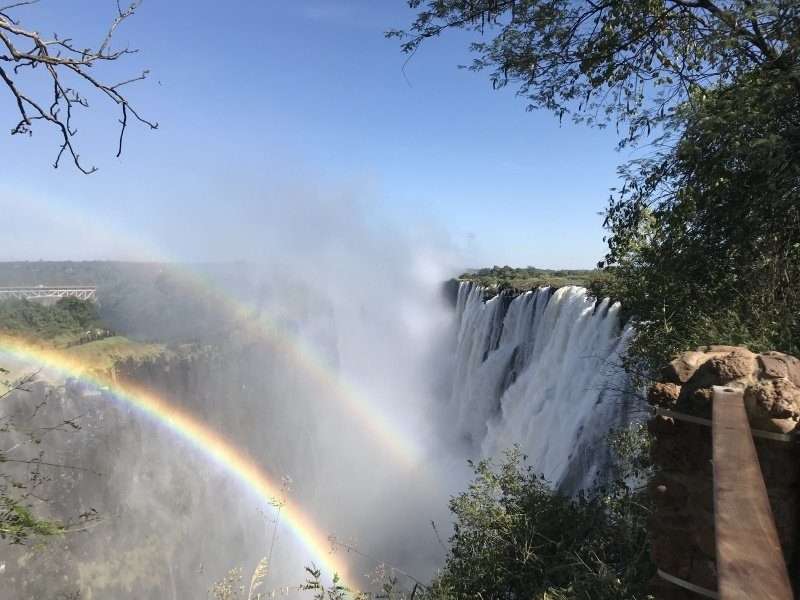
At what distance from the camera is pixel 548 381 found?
14336 mm

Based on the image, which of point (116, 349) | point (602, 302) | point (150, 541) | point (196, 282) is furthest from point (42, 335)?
point (602, 302)

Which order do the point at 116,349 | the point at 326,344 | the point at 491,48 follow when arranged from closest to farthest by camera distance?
the point at 491,48
the point at 116,349
the point at 326,344

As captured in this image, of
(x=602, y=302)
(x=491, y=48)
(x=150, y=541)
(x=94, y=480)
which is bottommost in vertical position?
(x=150, y=541)

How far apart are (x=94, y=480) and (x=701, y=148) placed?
3276 centimetres

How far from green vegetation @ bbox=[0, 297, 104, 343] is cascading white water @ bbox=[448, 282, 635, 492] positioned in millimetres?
32722

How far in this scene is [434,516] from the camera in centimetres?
2008

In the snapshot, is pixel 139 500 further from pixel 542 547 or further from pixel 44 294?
pixel 44 294

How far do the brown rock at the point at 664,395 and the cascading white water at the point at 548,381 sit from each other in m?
4.16

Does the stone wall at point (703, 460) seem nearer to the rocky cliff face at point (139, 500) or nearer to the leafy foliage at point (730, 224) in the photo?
the leafy foliage at point (730, 224)

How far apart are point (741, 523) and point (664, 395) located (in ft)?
3.62

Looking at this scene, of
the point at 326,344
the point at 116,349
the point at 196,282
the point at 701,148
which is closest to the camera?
the point at 701,148

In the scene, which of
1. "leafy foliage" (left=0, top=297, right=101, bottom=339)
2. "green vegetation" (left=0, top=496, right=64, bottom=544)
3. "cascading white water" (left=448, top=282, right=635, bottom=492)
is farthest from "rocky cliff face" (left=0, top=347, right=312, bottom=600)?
"green vegetation" (left=0, top=496, right=64, bottom=544)

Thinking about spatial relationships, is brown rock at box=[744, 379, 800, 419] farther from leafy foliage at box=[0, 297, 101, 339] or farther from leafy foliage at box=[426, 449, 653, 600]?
leafy foliage at box=[0, 297, 101, 339]

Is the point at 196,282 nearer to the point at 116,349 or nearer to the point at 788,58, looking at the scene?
the point at 116,349
